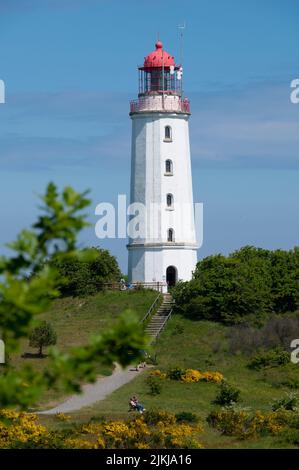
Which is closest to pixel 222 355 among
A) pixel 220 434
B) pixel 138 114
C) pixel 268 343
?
pixel 268 343

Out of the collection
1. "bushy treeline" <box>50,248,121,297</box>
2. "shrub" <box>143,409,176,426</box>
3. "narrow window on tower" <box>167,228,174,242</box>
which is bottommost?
"shrub" <box>143,409,176,426</box>

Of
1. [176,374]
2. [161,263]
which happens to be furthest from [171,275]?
[176,374]

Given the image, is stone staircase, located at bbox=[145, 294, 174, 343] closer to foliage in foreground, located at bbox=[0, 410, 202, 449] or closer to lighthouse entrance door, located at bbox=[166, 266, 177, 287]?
lighthouse entrance door, located at bbox=[166, 266, 177, 287]

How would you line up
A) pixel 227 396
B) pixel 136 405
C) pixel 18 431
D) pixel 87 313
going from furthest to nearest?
pixel 87 313, pixel 227 396, pixel 136 405, pixel 18 431

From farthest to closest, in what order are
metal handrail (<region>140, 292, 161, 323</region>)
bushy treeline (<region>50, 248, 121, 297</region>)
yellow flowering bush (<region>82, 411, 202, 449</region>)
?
bushy treeline (<region>50, 248, 121, 297</region>) → metal handrail (<region>140, 292, 161, 323</region>) → yellow flowering bush (<region>82, 411, 202, 449</region>)

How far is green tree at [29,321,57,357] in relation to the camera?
146ft

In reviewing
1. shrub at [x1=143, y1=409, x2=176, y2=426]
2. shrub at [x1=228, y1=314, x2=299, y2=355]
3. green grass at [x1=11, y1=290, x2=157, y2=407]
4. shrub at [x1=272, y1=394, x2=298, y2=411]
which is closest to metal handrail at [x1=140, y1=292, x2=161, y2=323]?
green grass at [x1=11, y1=290, x2=157, y2=407]

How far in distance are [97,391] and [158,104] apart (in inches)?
877

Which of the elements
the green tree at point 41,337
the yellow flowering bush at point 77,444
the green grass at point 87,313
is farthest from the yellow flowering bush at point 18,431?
the green tree at point 41,337

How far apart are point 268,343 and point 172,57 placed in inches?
742

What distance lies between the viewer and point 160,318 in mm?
51250

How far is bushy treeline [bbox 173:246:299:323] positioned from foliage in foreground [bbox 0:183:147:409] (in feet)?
134

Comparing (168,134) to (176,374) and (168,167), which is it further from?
(176,374)

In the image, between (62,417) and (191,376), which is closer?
(62,417)
